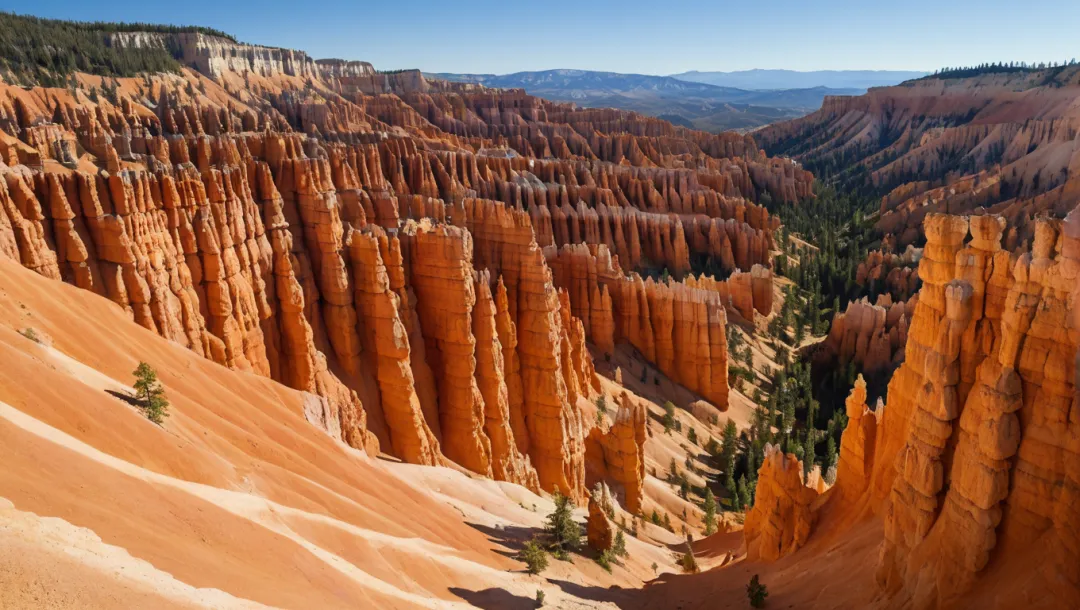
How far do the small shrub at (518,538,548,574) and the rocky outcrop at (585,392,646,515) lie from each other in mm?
9421

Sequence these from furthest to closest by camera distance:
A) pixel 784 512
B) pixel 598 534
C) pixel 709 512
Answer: pixel 709 512
pixel 598 534
pixel 784 512

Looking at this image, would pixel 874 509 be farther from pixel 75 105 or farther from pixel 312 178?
pixel 75 105

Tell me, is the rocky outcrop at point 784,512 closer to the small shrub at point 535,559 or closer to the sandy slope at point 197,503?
the sandy slope at point 197,503

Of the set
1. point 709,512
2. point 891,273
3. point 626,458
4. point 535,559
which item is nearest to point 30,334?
point 535,559

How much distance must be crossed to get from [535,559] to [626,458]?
1053 cm

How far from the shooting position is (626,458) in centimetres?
2547

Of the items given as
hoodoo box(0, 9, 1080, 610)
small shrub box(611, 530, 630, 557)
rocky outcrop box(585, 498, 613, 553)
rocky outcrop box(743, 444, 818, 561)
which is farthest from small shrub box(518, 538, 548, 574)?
rocky outcrop box(743, 444, 818, 561)

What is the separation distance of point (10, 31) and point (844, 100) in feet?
449

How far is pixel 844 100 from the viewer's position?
15188 centimetres

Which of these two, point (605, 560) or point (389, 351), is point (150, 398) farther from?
point (605, 560)

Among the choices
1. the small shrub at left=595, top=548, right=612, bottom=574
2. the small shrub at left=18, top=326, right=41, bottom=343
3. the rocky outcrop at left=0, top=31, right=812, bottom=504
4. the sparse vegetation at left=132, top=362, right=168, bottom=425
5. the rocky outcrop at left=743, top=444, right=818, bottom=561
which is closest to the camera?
the sparse vegetation at left=132, top=362, right=168, bottom=425

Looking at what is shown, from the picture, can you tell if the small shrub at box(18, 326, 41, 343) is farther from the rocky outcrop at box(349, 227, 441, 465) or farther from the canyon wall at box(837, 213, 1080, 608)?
the canyon wall at box(837, 213, 1080, 608)

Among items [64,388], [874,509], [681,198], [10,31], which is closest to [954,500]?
[874,509]

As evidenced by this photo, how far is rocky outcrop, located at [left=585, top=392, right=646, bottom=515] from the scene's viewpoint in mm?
25281
